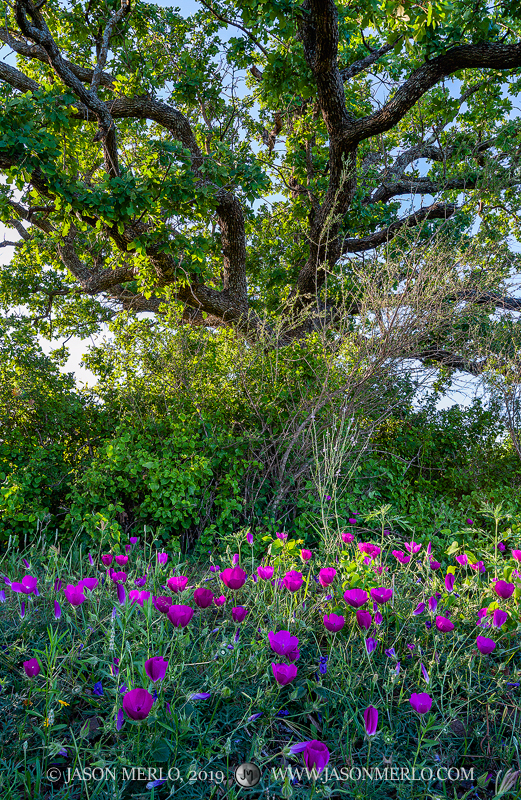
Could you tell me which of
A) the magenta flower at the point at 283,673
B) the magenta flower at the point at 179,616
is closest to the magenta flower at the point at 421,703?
the magenta flower at the point at 283,673

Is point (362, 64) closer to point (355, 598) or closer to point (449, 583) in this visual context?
point (449, 583)

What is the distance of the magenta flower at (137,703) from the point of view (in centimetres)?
109

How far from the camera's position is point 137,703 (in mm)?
1100

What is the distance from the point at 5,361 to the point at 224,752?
430 cm

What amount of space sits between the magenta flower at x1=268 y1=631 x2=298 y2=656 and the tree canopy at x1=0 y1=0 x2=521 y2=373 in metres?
2.85

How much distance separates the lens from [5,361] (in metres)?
4.58

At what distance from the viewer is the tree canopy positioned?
4.96 m

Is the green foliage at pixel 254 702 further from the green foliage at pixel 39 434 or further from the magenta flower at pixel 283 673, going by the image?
the green foliage at pixel 39 434

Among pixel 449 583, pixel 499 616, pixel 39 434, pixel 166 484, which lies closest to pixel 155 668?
pixel 499 616

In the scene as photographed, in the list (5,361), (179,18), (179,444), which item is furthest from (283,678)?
(179,18)

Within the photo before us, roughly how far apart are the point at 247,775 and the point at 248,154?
275 inches

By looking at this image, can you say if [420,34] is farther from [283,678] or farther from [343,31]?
[283,678]

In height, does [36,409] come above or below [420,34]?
below

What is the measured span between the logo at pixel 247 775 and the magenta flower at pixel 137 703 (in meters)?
0.37
